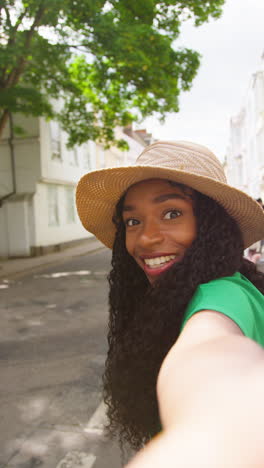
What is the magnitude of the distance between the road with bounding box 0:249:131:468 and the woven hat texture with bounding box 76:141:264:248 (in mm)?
1965

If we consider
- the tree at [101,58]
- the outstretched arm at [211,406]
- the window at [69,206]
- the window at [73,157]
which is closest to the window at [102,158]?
the window at [73,157]

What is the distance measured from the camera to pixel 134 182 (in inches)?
57.3

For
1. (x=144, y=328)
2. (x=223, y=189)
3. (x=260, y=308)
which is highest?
(x=223, y=189)

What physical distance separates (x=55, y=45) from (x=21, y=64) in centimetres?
160

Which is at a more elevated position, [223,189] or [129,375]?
[223,189]

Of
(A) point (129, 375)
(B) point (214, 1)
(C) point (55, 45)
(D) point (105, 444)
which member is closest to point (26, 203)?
(C) point (55, 45)

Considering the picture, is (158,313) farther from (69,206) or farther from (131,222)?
(69,206)

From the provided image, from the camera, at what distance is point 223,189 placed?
1.31 meters

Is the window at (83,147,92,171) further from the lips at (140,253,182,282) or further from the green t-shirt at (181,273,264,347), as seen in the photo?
the green t-shirt at (181,273,264,347)

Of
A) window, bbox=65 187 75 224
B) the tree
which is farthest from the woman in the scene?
window, bbox=65 187 75 224

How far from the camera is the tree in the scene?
9836 mm

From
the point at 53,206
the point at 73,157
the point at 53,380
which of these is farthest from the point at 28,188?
the point at 53,380

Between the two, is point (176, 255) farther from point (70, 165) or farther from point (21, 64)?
point (70, 165)

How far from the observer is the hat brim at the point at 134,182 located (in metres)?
1.31
